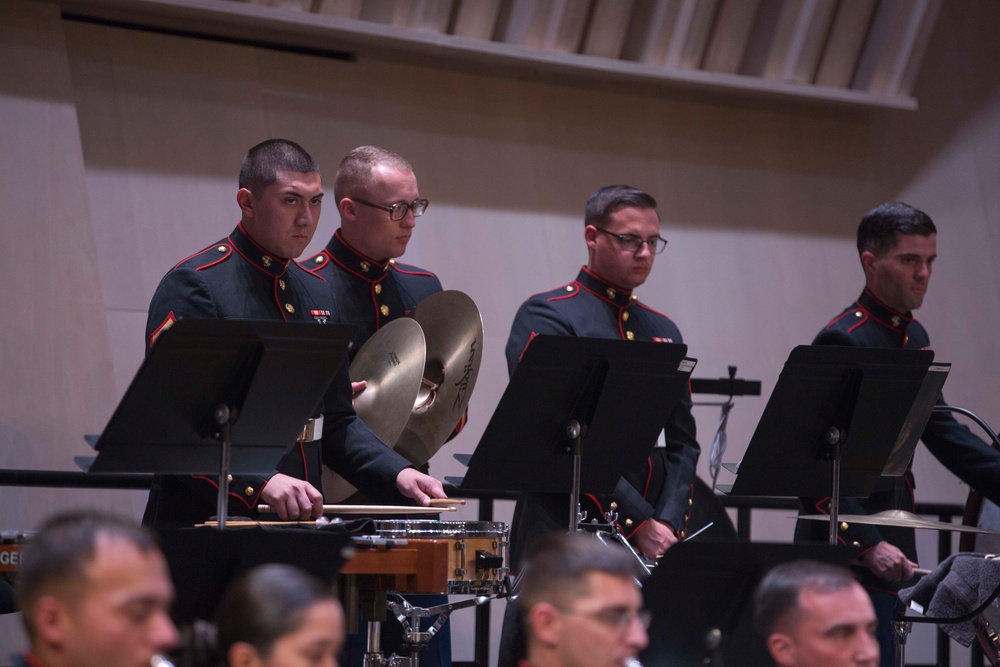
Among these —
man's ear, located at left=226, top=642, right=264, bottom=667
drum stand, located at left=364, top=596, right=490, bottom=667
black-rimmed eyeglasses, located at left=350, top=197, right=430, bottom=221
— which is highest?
black-rimmed eyeglasses, located at left=350, top=197, right=430, bottom=221

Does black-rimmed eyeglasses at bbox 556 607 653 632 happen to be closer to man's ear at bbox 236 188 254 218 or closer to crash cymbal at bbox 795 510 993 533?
crash cymbal at bbox 795 510 993 533

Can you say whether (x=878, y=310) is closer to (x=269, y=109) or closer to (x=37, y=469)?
(x=269, y=109)

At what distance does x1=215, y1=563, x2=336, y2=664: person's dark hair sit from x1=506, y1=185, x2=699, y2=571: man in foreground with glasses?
177 centimetres

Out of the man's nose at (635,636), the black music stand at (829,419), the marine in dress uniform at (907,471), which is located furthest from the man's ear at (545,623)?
the marine in dress uniform at (907,471)

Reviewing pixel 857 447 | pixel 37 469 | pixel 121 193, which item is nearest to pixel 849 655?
pixel 857 447

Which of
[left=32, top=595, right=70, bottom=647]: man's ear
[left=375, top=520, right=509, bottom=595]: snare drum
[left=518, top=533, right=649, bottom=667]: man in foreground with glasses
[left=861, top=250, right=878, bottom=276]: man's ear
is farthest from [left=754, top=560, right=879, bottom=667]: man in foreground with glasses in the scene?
[left=861, top=250, right=878, bottom=276]: man's ear

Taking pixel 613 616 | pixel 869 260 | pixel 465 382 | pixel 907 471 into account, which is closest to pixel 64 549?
pixel 613 616

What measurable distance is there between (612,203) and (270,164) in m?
1.27

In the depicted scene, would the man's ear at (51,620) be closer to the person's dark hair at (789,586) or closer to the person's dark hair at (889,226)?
the person's dark hair at (789,586)

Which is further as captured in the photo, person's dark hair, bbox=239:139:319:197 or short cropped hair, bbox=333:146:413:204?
short cropped hair, bbox=333:146:413:204

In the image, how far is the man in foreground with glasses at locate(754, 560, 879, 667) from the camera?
285 centimetres

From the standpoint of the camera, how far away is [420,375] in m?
3.82

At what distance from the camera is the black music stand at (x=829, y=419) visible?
381 centimetres

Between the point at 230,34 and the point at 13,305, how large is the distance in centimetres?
150
